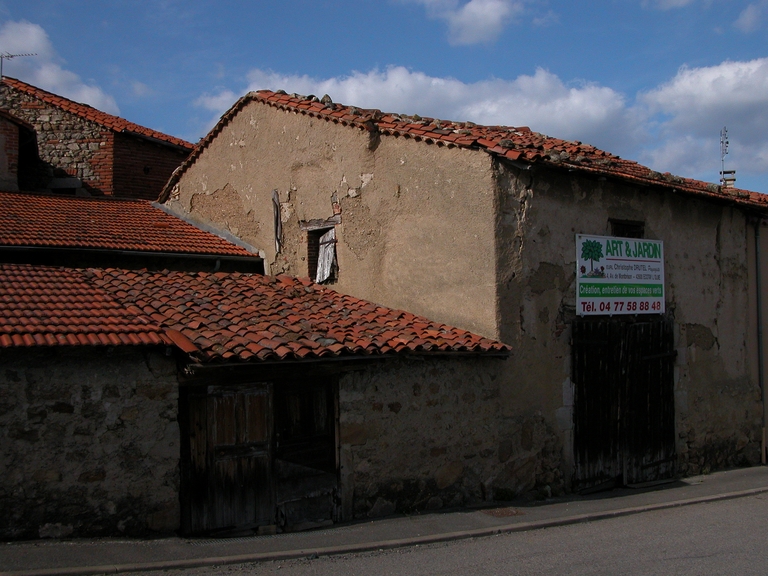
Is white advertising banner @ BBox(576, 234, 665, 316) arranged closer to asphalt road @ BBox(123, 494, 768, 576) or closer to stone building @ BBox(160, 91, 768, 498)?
stone building @ BBox(160, 91, 768, 498)

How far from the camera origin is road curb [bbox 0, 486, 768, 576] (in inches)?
241

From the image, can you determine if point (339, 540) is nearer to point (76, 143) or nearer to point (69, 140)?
point (76, 143)

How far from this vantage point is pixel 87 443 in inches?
280

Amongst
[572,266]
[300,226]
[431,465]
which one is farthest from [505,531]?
[300,226]

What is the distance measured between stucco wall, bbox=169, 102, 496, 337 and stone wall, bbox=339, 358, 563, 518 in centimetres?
102

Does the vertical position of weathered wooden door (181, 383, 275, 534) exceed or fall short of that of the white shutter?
it falls short

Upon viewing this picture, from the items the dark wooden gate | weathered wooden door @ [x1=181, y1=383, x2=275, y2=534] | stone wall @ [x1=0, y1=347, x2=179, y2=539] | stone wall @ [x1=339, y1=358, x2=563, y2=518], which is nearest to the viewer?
stone wall @ [x1=0, y1=347, x2=179, y2=539]

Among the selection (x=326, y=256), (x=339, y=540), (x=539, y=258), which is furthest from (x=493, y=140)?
(x=339, y=540)

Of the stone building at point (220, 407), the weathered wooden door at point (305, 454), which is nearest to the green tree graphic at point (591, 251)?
the stone building at point (220, 407)

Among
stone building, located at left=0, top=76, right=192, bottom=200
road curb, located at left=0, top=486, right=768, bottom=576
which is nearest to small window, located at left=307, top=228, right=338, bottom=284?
road curb, located at left=0, top=486, right=768, bottom=576

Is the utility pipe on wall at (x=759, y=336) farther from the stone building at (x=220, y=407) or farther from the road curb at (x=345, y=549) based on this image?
the stone building at (x=220, y=407)

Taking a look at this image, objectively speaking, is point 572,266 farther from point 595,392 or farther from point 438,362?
point 438,362

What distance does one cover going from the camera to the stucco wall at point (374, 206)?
32.2 ft

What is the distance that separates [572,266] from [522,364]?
1.71 m
